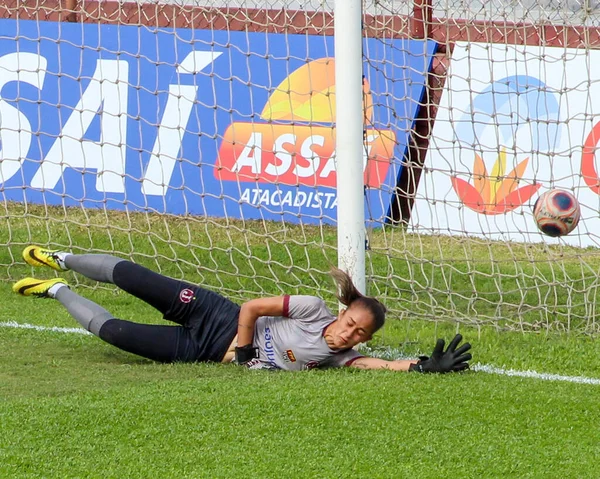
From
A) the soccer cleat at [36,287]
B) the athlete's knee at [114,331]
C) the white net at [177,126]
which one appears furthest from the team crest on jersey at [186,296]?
the white net at [177,126]

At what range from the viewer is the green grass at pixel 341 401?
4418mm

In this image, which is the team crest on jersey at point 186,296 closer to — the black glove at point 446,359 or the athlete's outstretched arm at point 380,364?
the athlete's outstretched arm at point 380,364

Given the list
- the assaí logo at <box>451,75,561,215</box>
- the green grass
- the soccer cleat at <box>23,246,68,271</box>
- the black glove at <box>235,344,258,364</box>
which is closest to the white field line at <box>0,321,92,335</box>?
the green grass

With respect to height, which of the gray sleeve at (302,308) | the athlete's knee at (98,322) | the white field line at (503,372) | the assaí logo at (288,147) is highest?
the assaí logo at (288,147)

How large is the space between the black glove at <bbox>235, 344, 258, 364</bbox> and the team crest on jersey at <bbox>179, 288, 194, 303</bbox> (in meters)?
0.40

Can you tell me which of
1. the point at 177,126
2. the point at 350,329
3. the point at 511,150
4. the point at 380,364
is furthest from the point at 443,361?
the point at 177,126

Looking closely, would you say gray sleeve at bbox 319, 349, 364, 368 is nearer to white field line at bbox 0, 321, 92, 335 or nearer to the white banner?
white field line at bbox 0, 321, 92, 335

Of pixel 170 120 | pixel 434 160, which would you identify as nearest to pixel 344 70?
pixel 434 160

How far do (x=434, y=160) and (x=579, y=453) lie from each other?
17.7ft

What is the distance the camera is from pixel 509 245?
830 centimetres

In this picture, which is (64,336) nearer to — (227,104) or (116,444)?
(116,444)

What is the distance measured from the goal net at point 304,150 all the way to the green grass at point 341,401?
0.08 m

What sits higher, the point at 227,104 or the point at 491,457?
the point at 227,104

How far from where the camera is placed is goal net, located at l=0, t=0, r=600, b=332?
8.03m
